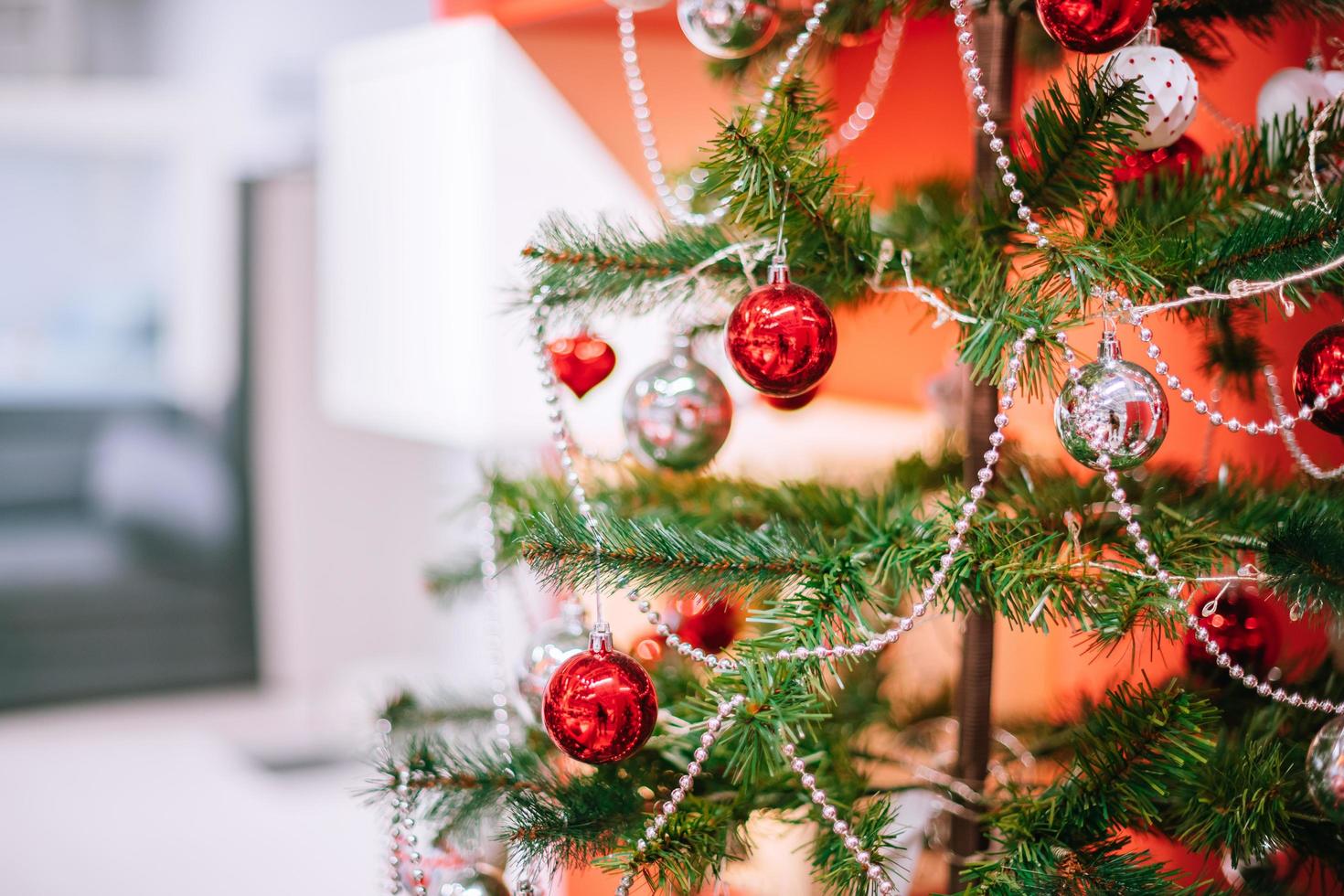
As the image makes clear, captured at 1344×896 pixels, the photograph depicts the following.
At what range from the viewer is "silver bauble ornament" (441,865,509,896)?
0.54m

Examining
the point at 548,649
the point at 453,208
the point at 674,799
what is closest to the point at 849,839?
the point at 674,799

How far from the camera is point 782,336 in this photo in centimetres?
45

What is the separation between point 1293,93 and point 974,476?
0.23m

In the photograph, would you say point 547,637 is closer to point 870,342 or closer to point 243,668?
point 870,342

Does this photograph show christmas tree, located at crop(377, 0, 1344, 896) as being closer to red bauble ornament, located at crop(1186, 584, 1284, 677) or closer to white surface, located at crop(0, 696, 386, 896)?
red bauble ornament, located at crop(1186, 584, 1284, 677)

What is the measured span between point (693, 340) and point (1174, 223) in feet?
0.80

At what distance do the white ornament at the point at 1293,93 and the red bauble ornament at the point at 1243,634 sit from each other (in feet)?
0.73

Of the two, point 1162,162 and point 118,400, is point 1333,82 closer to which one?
point 1162,162

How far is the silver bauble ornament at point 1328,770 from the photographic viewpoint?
1.43 feet

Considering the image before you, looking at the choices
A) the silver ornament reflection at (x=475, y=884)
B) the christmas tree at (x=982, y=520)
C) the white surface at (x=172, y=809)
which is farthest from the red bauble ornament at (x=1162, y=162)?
the white surface at (x=172, y=809)

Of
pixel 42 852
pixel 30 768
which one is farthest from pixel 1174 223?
pixel 30 768

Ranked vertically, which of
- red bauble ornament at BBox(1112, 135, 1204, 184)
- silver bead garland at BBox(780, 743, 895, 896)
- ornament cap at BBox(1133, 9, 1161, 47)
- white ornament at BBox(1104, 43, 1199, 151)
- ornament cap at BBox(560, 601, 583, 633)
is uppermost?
ornament cap at BBox(1133, 9, 1161, 47)

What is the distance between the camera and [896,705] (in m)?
0.75

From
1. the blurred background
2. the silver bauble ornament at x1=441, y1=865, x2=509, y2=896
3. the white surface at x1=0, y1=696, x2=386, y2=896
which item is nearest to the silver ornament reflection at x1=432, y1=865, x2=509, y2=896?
the silver bauble ornament at x1=441, y1=865, x2=509, y2=896
